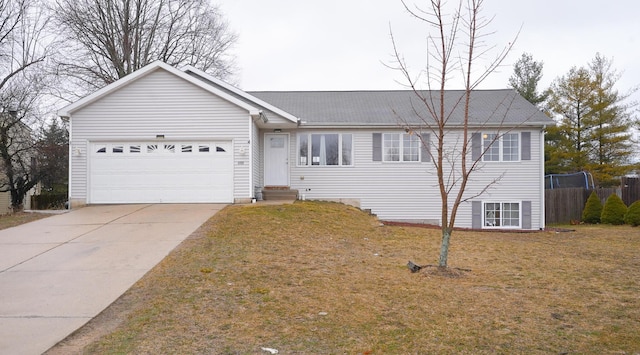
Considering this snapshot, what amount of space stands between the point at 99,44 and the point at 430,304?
26.0m

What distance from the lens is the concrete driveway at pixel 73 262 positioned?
5.75m

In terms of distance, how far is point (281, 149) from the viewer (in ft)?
61.5

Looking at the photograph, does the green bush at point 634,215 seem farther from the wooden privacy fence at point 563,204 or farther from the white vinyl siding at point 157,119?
the white vinyl siding at point 157,119

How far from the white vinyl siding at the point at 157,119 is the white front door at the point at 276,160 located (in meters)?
2.80

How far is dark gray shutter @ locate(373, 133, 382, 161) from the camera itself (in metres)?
18.6

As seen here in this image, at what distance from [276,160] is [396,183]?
437 centimetres

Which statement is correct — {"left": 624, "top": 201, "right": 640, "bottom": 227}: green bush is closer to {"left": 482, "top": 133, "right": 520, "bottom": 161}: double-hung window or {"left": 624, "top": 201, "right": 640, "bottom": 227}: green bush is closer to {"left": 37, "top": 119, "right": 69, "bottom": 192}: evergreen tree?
{"left": 482, "top": 133, "right": 520, "bottom": 161}: double-hung window

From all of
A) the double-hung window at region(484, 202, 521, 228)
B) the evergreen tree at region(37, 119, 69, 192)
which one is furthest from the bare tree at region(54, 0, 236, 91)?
the double-hung window at region(484, 202, 521, 228)

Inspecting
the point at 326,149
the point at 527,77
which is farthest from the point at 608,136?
the point at 326,149

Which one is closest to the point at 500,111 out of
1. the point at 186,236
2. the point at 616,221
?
the point at 616,221

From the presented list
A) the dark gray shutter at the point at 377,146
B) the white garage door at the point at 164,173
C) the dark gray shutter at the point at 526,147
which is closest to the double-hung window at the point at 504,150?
the dark gray shutter at the point at 526,147

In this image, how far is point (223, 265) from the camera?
Answer: 26.6ft

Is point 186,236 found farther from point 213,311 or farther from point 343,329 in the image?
point 343,329

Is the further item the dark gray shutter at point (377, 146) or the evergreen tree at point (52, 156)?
the evergreen tree at point (52, 156)
